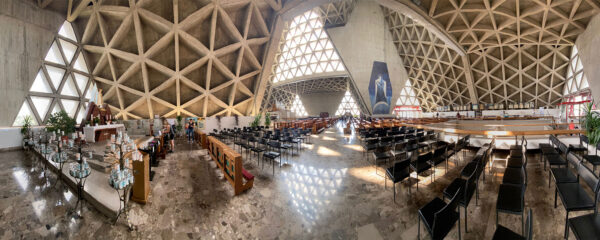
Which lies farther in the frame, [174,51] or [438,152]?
[174,51]

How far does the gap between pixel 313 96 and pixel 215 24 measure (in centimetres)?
3440

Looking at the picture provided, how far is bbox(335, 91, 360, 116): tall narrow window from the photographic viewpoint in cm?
4494

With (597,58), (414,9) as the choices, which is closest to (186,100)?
(414,9)

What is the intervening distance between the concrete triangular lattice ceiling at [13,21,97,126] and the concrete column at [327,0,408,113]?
25311 mm

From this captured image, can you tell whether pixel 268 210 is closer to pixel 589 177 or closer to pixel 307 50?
pixel 589 177

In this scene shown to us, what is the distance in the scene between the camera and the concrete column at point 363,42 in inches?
1038

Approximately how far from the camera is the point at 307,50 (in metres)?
31.6

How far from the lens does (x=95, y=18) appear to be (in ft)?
39.4

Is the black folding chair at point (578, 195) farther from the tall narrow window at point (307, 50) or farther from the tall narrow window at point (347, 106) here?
the tall narrow window at point (347, 106)

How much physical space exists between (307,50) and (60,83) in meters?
27.1

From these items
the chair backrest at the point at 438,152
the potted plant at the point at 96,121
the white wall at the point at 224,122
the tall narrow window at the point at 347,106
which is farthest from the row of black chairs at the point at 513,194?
the tall narrow window at the point at 347,106

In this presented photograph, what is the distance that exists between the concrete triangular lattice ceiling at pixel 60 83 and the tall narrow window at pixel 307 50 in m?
23.0

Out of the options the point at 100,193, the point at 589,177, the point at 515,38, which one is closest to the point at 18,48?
the point at 100,193

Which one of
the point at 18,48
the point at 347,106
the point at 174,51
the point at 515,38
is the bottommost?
the point at 347,106
